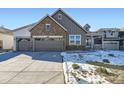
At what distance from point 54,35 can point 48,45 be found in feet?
5.53

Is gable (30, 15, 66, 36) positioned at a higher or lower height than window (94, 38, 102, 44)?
higher

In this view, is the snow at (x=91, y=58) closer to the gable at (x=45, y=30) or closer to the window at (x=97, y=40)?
the gable at (x=45, y=30)

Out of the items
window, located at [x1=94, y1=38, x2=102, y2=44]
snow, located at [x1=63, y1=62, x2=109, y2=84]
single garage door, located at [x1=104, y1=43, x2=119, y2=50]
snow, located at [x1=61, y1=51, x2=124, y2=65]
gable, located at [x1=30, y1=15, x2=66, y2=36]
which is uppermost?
gable, located at [x1=30, y1=15, x2=66, y2=36]

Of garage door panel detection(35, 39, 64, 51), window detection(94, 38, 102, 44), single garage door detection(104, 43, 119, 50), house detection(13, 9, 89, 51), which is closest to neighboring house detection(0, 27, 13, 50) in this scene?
house detection(13, 9, 89, 51)

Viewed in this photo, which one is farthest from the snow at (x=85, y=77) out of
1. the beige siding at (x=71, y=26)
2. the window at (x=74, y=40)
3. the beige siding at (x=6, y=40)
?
the beige siding at (x=6, y=40)

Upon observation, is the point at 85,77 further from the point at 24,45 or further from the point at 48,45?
the point at 24,45

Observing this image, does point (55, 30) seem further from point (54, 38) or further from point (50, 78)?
point (50, 78)

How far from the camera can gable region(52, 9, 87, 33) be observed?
32781 mm

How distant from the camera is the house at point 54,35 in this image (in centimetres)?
3170

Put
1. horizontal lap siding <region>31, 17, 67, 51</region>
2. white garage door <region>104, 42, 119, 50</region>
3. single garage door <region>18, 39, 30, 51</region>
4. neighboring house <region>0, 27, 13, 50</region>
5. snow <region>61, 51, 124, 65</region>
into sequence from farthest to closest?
white garage door <region>104, 42, 119, 50</region> → neighboring house <region>0, 27, 13, 50</region> → single garage door <region>18, 39, 30, 51</region> → horizontal lap siding <region>31, 17, 67, 51</region> → snow <region>61, 51, 124, 65</region>

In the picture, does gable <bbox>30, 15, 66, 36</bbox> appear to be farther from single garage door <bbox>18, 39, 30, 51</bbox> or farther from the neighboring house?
the neighboring house

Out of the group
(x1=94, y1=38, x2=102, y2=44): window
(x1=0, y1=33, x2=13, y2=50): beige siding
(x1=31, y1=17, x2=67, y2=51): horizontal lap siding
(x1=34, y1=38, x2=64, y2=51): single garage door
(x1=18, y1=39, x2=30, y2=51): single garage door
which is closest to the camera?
(x1=31, y1=17, x2=67, y2=51): horizontal lap siding

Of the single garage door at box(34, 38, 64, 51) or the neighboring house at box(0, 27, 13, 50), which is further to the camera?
the neighboring house at box(0, 27, 13, 50)

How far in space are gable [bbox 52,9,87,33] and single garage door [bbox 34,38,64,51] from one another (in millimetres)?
2607
